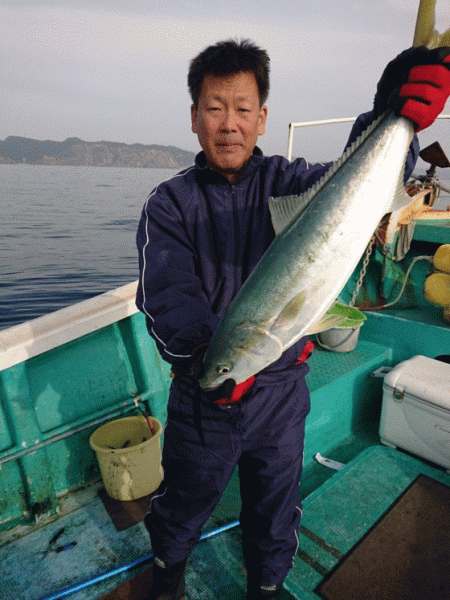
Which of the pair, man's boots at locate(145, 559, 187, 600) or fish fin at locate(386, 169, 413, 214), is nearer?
fish fin at locate(386, 169, 413, 214)

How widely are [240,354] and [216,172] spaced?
1.17 m

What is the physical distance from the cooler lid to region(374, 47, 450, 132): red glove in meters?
2.25

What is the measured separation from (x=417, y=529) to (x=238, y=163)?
2751mm

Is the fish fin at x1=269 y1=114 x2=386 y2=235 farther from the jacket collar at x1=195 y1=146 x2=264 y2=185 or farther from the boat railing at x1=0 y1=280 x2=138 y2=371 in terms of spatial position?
the boat railing at x1=0 y1=280 x2=138 y2=371

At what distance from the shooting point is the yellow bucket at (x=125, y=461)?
3.24 metres

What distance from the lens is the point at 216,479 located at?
221 centimetres

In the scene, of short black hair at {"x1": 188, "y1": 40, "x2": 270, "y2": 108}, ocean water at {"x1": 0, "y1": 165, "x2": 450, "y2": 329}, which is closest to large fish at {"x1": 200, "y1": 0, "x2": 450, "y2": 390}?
short black hair at {"x1": 188, "y1": 40, "x2": 270, "y2": 108}

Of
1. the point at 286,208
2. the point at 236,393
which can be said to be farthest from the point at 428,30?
the point at 236,393

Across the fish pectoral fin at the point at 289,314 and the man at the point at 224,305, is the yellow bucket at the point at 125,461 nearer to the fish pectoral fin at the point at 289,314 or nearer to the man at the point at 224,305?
the man at the point at 224,305

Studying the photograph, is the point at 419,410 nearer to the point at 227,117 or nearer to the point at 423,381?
the point at 423,381

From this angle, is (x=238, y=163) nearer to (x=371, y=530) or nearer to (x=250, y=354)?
(x=250, y=354)

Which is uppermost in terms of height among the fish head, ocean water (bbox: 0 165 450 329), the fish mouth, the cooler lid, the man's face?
the man's face

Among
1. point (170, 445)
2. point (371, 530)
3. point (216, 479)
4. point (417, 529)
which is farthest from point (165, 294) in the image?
point (417, 529)

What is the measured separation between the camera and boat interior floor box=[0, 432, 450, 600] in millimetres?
2561
